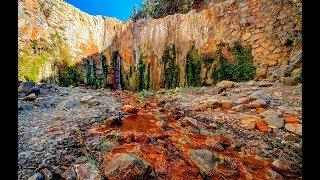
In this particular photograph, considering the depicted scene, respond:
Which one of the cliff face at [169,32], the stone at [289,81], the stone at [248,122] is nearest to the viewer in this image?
the stone at [248,122]

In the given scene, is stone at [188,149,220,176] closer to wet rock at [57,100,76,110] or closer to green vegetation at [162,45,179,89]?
wet rock at [57,100,76,110]

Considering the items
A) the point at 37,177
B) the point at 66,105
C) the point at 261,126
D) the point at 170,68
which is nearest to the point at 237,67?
the point at 170,68

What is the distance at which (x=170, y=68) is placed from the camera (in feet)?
31.9

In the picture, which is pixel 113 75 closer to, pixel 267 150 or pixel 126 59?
pixel 126 59

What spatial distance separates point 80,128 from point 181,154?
1.56 metres

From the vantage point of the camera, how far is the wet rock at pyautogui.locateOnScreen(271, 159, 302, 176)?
2422 mm

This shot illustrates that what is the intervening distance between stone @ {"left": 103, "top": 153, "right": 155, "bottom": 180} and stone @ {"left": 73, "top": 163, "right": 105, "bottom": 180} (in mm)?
74

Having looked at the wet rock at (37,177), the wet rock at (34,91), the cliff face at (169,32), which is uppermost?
the cliff face at (169,32)

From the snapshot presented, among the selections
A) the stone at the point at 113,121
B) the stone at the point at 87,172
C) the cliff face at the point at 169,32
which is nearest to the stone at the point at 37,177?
the stone at the point at 87,172

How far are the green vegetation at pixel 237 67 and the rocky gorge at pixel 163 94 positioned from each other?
34mm

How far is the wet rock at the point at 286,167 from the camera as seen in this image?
2422mm

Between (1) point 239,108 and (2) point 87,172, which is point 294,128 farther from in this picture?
(2) point 87,172

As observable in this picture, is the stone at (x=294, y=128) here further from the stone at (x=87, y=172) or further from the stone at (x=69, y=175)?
the stone at (x=69, y=175)
